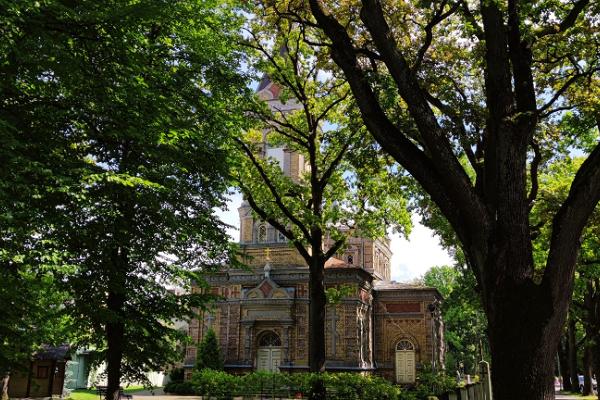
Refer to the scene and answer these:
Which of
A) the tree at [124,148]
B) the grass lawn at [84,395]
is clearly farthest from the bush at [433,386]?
the grass lawn at [84,395]

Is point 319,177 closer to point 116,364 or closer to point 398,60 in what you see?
point 116,364

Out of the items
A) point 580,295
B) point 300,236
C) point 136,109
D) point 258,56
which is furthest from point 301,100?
point 580,295

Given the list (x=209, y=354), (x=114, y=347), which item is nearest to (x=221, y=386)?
(x=114, y=347)

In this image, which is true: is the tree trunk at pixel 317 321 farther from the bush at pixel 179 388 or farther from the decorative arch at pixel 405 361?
the decorative arch at pixel 405 361

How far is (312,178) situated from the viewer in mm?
17719

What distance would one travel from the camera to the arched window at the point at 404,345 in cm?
3659

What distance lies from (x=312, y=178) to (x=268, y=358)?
18.9 metres

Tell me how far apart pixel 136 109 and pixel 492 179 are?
278 inches

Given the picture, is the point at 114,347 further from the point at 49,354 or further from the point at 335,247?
the point at 49,354

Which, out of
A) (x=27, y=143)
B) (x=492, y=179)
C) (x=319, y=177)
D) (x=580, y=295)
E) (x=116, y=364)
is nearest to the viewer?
(x=492, y=179)

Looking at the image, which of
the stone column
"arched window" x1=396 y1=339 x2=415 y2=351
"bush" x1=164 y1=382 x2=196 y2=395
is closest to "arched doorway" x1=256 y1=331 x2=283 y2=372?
the stone column

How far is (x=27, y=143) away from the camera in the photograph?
30.0ft

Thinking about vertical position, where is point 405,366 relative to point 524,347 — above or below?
below

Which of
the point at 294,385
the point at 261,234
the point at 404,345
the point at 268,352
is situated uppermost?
the point at 261,234
